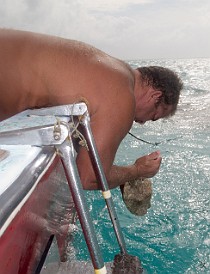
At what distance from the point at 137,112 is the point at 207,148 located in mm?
4514

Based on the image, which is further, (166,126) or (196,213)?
(166,126)

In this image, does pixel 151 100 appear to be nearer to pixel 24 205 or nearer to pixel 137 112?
pixel 137 112

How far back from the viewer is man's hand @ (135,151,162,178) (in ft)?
8.63

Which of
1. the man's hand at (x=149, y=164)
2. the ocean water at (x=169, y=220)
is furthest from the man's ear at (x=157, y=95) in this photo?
the ocean water at (x=169, y=220)

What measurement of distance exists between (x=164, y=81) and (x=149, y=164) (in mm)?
606

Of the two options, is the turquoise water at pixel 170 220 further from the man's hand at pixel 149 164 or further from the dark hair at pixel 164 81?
the dark hair at pixel 164 81

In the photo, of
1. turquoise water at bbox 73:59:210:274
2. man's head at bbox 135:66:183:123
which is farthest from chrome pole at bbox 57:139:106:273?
turquoise water at bbox 73:59:210:274

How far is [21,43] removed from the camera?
2061 millimetres

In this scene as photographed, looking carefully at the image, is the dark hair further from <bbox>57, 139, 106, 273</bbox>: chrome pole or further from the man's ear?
<bbox>57, 139, 106, 273</bbox>: chrome pole

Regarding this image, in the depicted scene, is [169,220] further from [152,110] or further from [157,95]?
[157,95]

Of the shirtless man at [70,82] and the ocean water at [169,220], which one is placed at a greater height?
the shirtless man at [70,82]

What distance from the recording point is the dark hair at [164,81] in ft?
8.13

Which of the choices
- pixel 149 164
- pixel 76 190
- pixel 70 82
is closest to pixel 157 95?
pixel 149 164

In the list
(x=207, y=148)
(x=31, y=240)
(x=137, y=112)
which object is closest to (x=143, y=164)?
(x=137, y=112)
